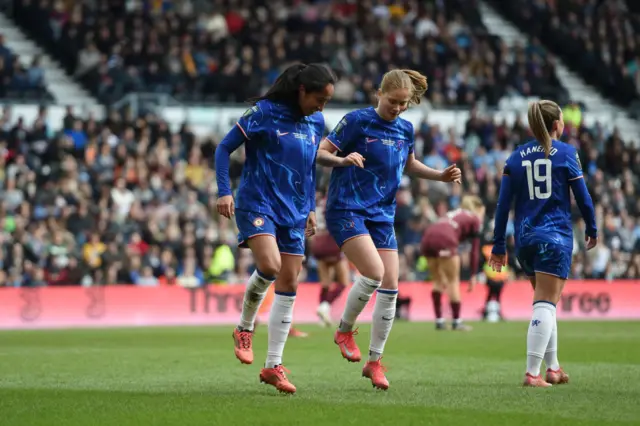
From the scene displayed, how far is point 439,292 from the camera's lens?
21.3 meters

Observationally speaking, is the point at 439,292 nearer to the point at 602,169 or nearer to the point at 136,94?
the point at 136,94

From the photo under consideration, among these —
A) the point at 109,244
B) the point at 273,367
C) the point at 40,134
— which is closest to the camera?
the point at 273,367

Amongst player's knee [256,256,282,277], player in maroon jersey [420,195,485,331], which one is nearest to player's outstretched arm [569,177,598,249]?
player's knee [256,256,282,277]

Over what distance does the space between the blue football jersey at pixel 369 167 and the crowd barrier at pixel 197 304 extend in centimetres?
1289

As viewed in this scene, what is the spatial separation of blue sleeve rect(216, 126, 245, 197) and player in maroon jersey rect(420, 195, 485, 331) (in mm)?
11622

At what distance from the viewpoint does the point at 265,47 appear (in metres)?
31.1

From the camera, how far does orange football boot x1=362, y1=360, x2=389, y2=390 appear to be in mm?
9875

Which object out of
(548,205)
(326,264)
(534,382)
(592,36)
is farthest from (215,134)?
(534,382)

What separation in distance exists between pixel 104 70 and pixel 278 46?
4.56m

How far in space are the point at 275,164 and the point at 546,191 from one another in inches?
89.9

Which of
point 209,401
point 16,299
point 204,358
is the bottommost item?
point 16,299

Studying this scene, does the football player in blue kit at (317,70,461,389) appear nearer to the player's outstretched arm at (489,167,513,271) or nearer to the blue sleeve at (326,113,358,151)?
the blue sleeve at (326,113,358,151)

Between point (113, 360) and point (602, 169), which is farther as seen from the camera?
point (602, 169)

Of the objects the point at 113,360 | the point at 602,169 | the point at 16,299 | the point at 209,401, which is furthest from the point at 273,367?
the point at 602,169
